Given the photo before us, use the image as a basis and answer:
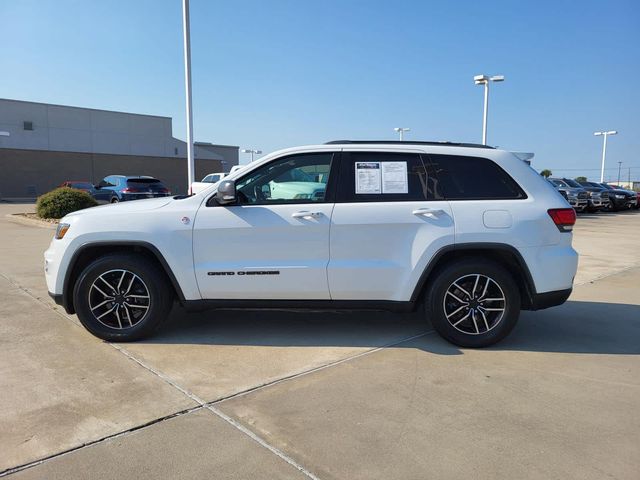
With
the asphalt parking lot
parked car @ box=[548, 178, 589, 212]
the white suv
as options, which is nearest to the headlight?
the white suv

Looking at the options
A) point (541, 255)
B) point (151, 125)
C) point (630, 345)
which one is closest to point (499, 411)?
point (541, 255)

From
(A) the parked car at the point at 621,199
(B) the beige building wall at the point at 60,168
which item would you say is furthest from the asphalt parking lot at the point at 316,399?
(B) the beige building wall at the point at 60,168

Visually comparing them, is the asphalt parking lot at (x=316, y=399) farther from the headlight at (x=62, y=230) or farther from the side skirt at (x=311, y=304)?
the headlight at (x=62, y=230)

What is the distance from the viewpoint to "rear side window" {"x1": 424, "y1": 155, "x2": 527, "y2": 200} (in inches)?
174

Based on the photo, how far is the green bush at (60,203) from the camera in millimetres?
15141

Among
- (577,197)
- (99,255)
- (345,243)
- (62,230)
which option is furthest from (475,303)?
(577,197)

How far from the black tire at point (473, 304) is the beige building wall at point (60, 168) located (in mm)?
41338

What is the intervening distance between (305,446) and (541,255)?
2668 millimetres

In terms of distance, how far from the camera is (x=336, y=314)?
5539mm

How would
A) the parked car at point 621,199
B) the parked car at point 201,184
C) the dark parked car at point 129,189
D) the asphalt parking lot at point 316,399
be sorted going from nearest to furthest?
the asphalt parking lot at point 316,399, the parked car at point 201,184, the dark parked car at point 129,189, the parked car at point 621,199

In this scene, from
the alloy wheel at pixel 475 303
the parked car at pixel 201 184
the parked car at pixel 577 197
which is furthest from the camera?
the parked car at pixel 577 197

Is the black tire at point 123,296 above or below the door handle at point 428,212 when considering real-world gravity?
below

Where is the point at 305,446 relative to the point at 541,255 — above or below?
below

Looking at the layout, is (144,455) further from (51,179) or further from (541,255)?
(51,179)
